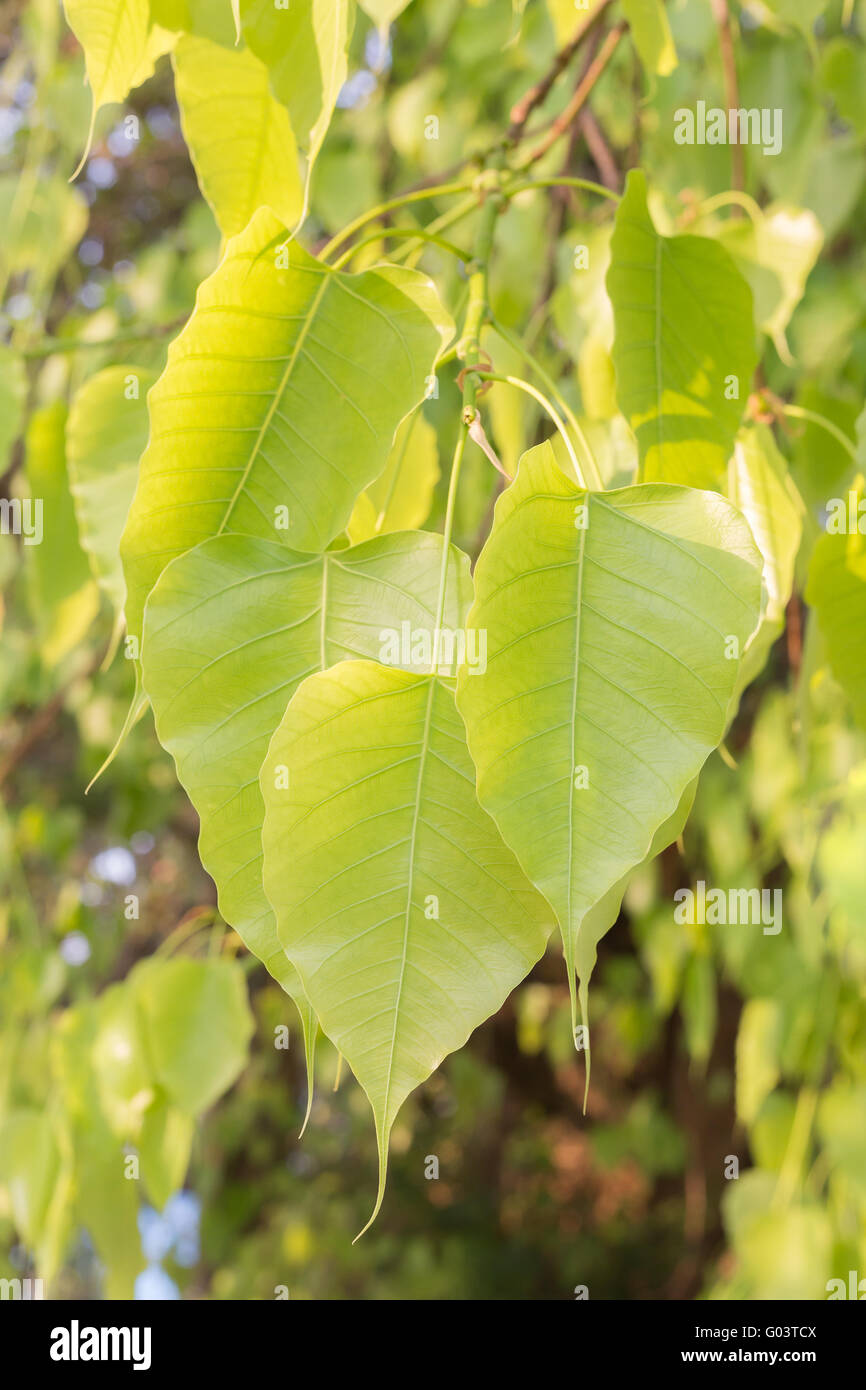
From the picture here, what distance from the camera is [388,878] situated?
0.37 metres

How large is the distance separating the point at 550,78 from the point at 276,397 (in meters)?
0.36

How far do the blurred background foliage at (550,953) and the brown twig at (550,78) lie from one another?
2cm

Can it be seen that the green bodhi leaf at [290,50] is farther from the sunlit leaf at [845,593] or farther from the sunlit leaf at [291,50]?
the sunlit leaf at [845,593]

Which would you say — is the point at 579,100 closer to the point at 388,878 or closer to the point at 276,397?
the point at 276,397

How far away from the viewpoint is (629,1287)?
9.80 ft

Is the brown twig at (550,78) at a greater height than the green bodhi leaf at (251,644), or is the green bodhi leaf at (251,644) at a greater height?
the brown twig at (550,78)

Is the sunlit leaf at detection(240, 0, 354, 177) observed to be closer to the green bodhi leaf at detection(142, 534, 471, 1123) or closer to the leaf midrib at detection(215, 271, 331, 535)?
the leaf midrib at detection(215, 271, 331, 535)

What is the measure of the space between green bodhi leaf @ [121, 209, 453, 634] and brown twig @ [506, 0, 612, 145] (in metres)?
0.23

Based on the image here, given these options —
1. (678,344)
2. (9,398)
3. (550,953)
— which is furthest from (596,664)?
(550,953)

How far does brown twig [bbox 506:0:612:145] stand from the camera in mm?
672

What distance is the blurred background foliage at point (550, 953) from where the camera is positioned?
897 millimetres

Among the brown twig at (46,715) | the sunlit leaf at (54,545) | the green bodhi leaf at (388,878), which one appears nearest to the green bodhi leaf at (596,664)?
the green bodhi leaf at (388,878)

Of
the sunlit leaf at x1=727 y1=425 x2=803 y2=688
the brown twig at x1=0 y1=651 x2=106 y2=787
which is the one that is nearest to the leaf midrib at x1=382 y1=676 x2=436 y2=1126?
the sunlit leaf at x1=727 y1=425 x2=803 y2=688

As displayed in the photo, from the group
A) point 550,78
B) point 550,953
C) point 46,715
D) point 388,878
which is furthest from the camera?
point 550,953
